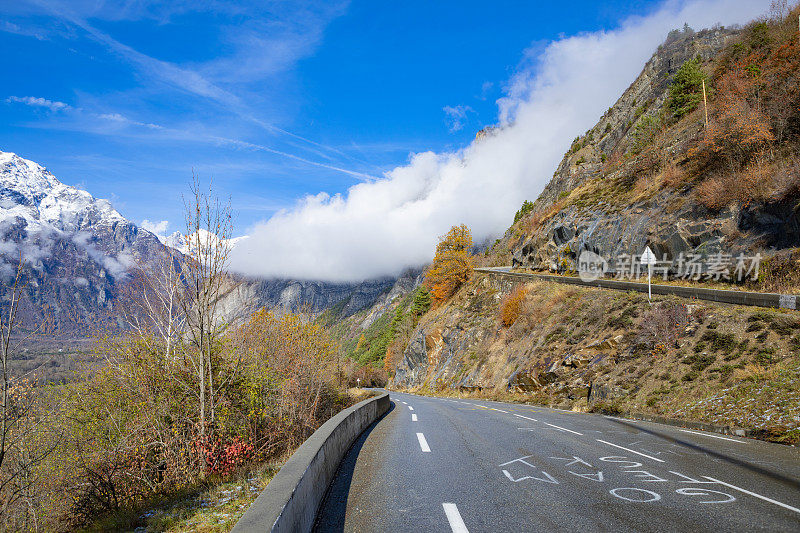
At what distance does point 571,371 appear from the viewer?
22.9m

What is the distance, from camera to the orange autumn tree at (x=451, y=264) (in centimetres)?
6291

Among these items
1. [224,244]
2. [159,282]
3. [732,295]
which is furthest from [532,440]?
[732,295]

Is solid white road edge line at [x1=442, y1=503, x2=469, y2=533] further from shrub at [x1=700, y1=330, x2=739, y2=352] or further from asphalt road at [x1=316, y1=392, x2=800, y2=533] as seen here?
shrub at [x1=700, y1=330, x2=739, y2=352]

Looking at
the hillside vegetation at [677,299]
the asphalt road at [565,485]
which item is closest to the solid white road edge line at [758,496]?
the asphalt road at [565,485]

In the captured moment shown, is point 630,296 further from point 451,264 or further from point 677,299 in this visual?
point 451,264

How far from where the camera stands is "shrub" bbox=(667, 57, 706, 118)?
39.8 meters

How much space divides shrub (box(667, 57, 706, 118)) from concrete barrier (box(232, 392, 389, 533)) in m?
45.8

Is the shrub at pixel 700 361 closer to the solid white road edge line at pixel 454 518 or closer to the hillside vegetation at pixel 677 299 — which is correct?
the hillside vegetation at pixel 677 299

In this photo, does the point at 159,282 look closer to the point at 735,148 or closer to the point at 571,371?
the point at 571,371

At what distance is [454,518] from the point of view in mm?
4922

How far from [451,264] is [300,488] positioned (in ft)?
197

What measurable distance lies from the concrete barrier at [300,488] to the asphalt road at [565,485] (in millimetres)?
273

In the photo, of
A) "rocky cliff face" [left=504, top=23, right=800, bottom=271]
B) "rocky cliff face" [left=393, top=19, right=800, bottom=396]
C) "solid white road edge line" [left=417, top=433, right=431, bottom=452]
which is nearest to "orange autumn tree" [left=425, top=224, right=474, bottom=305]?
"rocky cliff face" [left=393, top=19, right=800, bottom=396]

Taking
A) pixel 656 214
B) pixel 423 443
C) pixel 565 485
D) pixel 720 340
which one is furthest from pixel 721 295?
pixel 565 485
